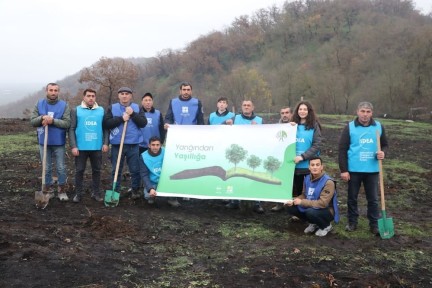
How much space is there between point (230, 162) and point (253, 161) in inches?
17.1

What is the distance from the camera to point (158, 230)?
251 inches

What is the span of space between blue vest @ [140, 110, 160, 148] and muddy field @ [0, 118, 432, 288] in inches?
51.5

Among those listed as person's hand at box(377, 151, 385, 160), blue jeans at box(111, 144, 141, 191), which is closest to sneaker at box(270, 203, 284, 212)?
person's hand at box(377, 151, 385, 160)

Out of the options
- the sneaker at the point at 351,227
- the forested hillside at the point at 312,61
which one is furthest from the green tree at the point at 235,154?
the forested hillside at the point at 312,61

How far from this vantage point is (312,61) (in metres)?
76.2

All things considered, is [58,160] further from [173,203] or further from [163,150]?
[173,203]

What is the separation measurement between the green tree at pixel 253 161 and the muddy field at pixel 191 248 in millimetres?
964

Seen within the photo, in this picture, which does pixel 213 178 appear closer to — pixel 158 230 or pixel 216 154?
pixel 216 154

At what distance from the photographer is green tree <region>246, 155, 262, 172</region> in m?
7.23

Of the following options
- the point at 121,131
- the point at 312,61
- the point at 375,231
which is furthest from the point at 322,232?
the point at 312,61

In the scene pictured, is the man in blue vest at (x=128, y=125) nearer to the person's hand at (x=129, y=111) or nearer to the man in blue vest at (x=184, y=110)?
the person's hand at (x=129, y=111)

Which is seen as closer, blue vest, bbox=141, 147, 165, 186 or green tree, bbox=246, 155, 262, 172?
green tree, bbox=246, 155, 262, 172

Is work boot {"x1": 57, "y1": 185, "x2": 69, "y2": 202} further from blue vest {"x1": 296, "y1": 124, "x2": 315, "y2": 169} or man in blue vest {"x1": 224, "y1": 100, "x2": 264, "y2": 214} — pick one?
blue vest {"x1": 296, "y1": 124, "x2": 315, "y2": 169}

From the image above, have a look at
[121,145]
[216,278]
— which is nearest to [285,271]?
[216,278]
